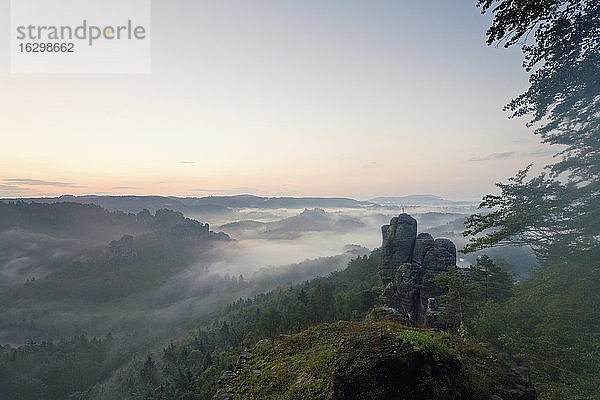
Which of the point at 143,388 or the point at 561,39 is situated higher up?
the point at 561,39

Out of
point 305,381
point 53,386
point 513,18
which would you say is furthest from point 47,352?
point 513,18

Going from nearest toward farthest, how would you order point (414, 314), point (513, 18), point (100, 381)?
point (513, 18) < point (414, 314) < point (100, 381)

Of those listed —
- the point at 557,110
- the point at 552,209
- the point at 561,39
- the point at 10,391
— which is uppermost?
the point at 561,39

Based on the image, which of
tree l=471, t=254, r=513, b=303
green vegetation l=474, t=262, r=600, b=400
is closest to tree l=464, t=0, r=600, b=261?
green vegetation l=474, t=262, r=600, b=400

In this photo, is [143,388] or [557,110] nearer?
[557,110]

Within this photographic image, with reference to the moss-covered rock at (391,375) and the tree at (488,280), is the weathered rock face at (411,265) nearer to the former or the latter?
Result: the tree at (488,280)

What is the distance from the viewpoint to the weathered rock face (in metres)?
41.5

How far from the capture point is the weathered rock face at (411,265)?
41531 millimetres

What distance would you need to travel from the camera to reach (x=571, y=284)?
14.9 metres

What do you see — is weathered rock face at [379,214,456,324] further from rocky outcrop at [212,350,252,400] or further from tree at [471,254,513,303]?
rocky outcrop at [212,350,252,400]

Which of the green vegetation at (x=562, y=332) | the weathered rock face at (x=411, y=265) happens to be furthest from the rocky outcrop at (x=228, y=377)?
the weathered rock face at (x=411, y=265)

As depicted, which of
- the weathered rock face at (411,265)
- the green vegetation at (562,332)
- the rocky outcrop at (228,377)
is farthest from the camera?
the weathered rock face at (411,265)

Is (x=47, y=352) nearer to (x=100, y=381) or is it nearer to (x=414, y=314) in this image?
(x=100, y=381)

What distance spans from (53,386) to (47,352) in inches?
1596
